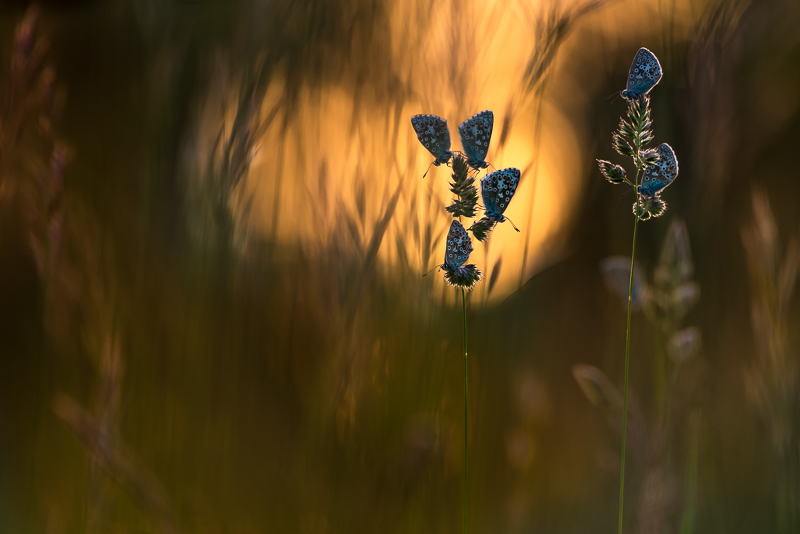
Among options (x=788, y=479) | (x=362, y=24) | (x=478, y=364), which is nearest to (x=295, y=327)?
(x=478, y=364)

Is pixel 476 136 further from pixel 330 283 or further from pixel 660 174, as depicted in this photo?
pixel 330 283

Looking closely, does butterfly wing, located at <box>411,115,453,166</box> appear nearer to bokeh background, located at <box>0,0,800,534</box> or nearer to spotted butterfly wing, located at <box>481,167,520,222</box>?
spotted butterfly wing, located at <box>481,167,520,222</box>

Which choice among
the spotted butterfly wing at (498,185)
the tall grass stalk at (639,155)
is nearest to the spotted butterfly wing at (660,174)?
the tall grass stalk at (639,155)

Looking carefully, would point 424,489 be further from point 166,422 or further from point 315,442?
point 166,422

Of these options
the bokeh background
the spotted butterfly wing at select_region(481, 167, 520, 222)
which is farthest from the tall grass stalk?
the bokeh background

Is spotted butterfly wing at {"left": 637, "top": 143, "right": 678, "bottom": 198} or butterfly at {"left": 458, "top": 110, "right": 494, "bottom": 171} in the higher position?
butterfly at {"left": 458, "top": 110, "right": 494, "bottom": 171}

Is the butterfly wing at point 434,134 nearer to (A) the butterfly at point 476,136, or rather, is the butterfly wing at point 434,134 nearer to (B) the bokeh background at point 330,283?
(A) the butterfly at point 476,136
